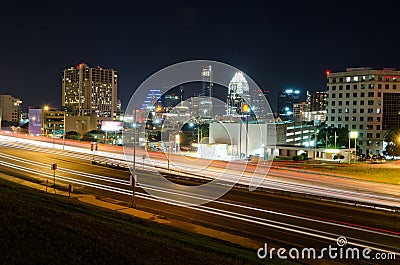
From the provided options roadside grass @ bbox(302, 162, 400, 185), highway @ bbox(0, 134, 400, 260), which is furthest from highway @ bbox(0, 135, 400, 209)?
highway @ bbox(0, 134, 400, 260)

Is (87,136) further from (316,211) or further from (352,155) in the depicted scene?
(316,211)

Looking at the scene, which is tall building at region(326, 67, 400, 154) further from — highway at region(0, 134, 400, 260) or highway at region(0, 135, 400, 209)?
highway at region(0, 134, 400, 260)

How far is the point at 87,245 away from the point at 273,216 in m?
14.5

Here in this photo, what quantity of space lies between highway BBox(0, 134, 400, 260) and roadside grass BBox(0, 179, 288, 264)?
427 cm

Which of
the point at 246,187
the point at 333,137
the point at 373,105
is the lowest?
the point at 246,187

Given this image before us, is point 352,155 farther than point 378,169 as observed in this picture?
Yes

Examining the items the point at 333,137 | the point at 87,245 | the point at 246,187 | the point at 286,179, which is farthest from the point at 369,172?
the point at 333,137

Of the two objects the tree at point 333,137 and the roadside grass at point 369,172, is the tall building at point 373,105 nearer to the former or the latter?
the tree at point 333,137

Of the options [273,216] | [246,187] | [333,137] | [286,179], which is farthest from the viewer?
[333,137]

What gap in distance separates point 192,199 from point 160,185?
20.0ft

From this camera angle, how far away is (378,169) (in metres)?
42.2

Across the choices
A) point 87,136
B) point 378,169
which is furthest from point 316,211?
point 87,136

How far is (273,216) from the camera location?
23219mm

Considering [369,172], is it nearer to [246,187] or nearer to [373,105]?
[246,187]
